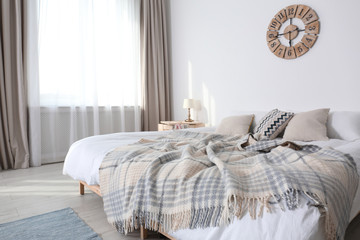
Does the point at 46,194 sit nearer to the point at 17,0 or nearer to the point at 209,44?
the point at 17,0

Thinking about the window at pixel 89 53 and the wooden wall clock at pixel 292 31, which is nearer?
the wooden wall clock at pixel 292 31

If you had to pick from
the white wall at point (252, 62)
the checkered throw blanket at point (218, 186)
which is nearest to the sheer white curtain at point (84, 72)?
the white wall at point (252, 62)

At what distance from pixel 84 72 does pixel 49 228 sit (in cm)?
262

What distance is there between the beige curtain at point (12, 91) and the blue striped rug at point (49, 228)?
183 cm

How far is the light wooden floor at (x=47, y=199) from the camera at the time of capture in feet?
5.61

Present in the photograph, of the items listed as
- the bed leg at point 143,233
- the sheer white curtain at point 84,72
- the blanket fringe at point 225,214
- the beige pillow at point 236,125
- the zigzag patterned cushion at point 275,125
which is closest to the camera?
the blanket fringe at point 225,214

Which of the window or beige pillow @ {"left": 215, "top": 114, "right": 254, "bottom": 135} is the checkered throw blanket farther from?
the window

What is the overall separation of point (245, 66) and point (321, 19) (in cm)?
98

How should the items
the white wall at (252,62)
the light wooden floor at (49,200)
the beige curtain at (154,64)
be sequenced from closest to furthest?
the light wooden floor at (49,200), the white wall at (252,62), the beige curtain at (154,64)

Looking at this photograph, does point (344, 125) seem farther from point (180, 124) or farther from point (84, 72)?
point (84, 72)

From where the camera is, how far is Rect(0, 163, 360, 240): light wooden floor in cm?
162

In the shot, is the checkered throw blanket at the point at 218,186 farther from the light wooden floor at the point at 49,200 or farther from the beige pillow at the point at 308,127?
the beige pillow at the point at 308,127

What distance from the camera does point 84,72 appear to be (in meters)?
3.75

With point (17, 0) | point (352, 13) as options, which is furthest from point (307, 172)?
point (17, 0)
